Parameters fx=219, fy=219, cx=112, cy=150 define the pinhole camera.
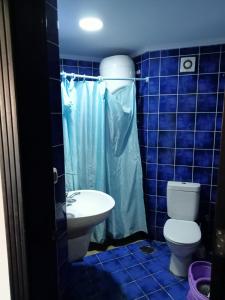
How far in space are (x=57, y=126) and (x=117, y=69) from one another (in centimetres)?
146

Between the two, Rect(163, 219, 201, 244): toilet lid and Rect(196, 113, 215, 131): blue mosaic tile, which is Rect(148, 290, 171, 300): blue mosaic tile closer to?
Rect(163, 219, 201, 244): toilet lid

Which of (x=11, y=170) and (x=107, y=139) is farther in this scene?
(x=107, y=139)

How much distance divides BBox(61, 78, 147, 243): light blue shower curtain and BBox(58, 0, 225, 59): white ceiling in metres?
0.40

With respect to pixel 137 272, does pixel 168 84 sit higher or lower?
higher

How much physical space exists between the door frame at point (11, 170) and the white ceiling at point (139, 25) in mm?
926

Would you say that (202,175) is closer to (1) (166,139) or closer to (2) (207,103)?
(1) (166,139)

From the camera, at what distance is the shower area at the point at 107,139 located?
2.22m

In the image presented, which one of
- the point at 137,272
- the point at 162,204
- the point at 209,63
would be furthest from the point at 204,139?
the point at 137,272

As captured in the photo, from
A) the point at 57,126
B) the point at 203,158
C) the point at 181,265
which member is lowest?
the point at 181,265

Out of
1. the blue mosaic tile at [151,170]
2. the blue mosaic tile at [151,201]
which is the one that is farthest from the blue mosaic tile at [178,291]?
the blue mosaic tile at [151,170]

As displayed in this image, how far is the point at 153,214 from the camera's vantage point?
2.57 metres

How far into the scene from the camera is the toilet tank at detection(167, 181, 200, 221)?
2.22 m

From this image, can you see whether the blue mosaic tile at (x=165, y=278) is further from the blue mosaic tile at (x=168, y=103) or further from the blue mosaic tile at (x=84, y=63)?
the blue mosaic tile at (x=84, y=63)

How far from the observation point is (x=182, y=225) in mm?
2146
